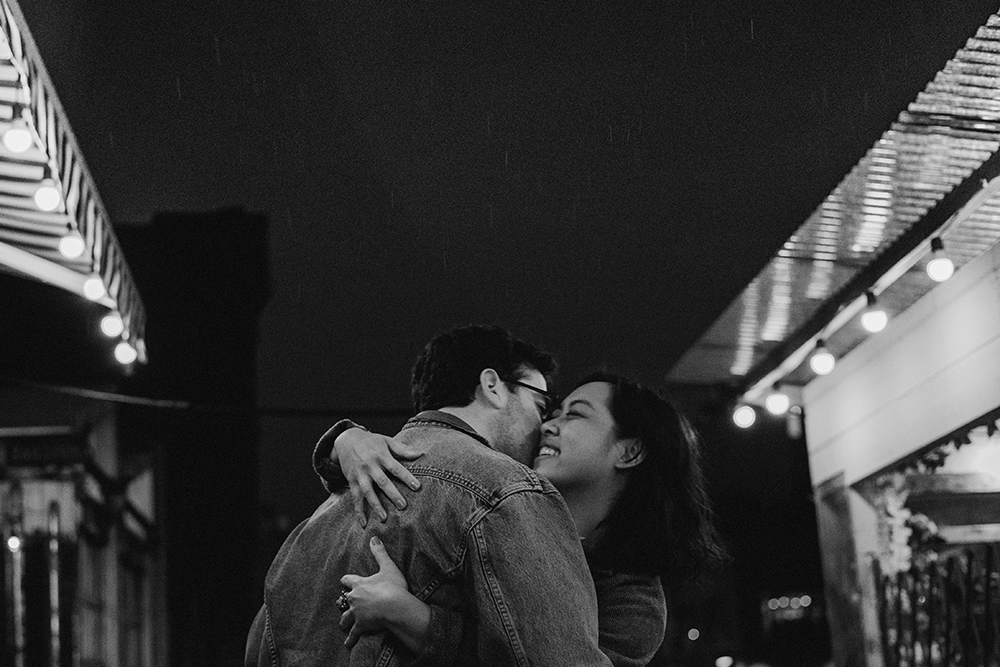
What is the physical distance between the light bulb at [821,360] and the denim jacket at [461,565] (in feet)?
19.6

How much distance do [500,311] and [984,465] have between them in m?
12.1

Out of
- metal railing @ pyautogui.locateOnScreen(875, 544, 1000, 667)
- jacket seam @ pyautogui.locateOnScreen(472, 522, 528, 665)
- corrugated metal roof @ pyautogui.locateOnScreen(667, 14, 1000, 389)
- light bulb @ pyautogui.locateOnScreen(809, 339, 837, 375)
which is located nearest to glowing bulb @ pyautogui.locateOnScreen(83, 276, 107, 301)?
corrugated metal roof @ pyautogui.locateOnScreen(667, 14, 1000, 389)

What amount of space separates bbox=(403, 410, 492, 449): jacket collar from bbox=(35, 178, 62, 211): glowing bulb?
11.1 feet

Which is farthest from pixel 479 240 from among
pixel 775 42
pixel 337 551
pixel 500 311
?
pixel 337 551

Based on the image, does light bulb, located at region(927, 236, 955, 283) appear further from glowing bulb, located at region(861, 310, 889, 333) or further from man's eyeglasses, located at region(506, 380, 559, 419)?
man's eyeglasses, located at region(506, 380, 559, 419)

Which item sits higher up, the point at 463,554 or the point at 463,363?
the point at 463,363

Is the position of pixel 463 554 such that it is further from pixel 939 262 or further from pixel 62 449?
pixel 62 449

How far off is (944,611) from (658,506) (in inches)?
182

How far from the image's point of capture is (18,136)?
15.7 ft

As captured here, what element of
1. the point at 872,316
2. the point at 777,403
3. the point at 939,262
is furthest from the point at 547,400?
the point at 777,403

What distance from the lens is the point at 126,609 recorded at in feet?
54.1

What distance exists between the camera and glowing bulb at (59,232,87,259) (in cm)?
615

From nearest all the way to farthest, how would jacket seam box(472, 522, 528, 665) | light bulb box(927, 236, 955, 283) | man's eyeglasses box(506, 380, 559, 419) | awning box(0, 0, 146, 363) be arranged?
jacket seam box(472, 522, 528, 665), man's eyeglasses box(506, 380, 559, 419), awning box(0, 0, 146, 363), light bulb box(927, 236, 955, 283)

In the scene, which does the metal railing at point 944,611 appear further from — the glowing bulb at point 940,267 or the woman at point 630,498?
the woman at point 630,498
